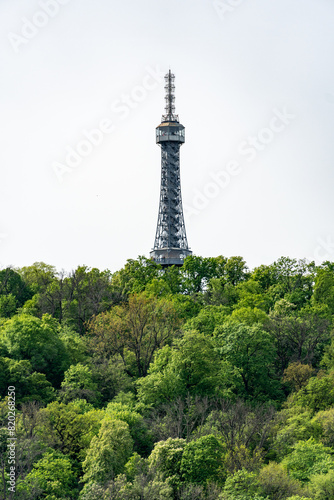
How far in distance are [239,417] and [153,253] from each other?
6307 cm

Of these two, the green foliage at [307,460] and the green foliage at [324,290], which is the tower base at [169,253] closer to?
the green foliage at [324,290]

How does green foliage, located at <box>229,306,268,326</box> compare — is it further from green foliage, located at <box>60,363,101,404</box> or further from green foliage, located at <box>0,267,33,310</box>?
green foliage, located at <box>0,267,33,310</box>

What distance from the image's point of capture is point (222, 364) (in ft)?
189

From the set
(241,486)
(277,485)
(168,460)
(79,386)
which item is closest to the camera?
(241,486)

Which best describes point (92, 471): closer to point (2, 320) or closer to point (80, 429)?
point (80, 429)

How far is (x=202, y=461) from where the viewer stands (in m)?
42.7

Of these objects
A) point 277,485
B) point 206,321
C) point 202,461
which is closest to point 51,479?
point 202,461

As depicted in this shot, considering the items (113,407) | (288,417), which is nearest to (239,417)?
(288,417)

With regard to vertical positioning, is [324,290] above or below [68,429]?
above

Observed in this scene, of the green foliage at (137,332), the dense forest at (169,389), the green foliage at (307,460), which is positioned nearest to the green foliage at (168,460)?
the dense forest at (169,389)

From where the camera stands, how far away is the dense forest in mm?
42781

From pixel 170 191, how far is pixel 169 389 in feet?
206

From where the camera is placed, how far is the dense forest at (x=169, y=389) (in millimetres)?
42781

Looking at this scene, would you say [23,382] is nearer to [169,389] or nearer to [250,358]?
[169,389]
